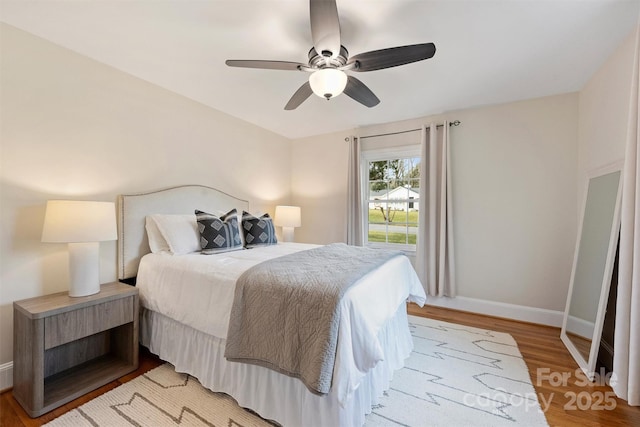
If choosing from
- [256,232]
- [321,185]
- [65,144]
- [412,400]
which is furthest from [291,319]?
[321,185]

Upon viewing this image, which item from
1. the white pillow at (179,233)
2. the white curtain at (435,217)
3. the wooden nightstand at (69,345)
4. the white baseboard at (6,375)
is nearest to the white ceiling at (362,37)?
the white curtain at (435,217)

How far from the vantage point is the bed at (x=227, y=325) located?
132cm

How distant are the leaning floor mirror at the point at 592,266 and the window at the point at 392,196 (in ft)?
5.49

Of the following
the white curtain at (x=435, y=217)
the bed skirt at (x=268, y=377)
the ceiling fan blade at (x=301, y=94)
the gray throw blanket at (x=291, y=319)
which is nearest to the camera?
the gray throw blanket at (x=291, y=319)

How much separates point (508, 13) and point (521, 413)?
2.51 m

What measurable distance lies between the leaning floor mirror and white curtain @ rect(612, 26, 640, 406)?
39cm

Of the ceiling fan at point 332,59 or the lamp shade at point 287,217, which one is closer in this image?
the ceiling fan at point 332,59

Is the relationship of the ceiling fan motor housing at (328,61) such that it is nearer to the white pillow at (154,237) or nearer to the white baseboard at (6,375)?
the white pillow at (154,237)

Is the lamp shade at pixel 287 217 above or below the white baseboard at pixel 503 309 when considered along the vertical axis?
above

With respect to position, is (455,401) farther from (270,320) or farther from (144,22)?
(144,22)

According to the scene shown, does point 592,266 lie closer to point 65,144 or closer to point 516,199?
point 516,199

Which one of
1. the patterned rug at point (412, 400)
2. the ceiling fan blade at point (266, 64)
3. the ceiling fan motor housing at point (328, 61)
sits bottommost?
the patterned rug at point (412, 400)

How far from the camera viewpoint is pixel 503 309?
3.09 metres

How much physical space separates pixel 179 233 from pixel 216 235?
1.07ft
